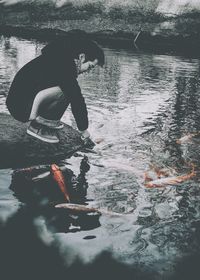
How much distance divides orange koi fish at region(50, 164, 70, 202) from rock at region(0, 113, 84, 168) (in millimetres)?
511

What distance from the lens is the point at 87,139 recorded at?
18.6 feet

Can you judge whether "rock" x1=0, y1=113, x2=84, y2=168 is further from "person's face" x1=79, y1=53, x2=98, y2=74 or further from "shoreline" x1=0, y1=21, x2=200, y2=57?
"shoreline" x1=0, y1=21, x2=200, y2=57

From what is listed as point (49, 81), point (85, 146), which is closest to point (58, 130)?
point (85, 146)

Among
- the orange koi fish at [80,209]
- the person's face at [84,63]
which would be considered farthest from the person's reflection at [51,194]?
the person's face at [84,63]

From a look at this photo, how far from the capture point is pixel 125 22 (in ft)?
82.2

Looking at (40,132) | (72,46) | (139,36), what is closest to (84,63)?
(72,46)

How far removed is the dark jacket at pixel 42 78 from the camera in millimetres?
4996

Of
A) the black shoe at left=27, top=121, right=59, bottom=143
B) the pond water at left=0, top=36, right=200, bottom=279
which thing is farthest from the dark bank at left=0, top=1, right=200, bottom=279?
the black shoe at left=27, top=121, right=59, bottom=143

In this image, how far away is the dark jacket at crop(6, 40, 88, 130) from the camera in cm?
500

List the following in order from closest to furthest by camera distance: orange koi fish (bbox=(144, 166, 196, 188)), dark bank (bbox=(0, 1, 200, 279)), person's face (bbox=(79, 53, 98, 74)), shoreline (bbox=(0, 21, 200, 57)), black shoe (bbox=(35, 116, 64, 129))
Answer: dark bank (bbox=(0, 1, 200, 279)) < orange koi fish (bbox=(144, 166, 196, 188)) < person's face (bbox=(79, 53, 98, 74)) < black shoe (bbox=(35, 116, 64, 129)) < shoreline (bbox=(0, 21, 200, 57))

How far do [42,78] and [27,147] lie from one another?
893 millimetres

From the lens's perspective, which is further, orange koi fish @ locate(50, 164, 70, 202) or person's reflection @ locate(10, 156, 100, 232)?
orange koi fish @ locate(50, 164, 70, 202)

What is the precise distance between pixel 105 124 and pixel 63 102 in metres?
1.66

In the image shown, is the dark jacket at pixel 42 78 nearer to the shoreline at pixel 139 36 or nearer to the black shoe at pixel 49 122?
the black shoe at pixel 49 122
